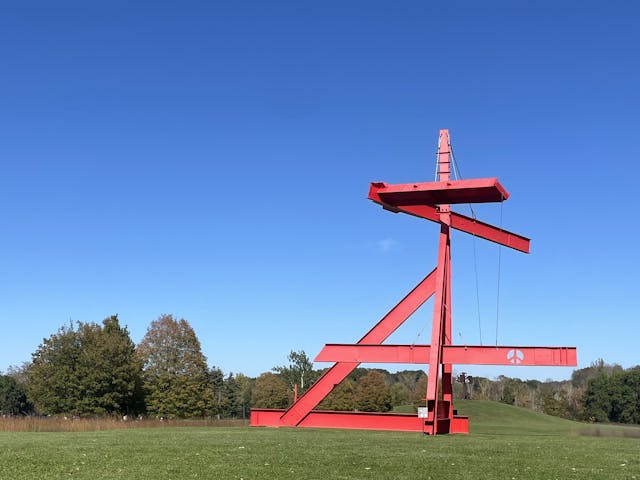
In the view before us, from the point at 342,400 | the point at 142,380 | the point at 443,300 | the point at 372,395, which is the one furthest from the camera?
the point at 372,395

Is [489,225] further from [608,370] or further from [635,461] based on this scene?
[608,370]

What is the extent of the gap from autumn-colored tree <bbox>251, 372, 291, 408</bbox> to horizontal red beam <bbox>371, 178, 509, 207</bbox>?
43574mm

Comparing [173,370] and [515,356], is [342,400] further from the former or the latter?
[515,356]

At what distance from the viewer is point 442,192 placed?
1014 inches

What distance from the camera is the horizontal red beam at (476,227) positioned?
94.8ft

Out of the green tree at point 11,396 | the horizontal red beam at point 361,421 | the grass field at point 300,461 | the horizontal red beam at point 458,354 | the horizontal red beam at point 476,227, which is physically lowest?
the green tree at point 11,396

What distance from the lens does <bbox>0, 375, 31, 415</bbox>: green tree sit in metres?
75.2

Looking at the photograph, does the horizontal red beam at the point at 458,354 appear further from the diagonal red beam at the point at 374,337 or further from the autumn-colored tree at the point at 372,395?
the autumn-colored tree at the point at 372,395

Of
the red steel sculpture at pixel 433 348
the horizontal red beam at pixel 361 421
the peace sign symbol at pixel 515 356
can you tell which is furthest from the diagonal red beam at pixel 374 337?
the peace sign symbol at pixel 515 356

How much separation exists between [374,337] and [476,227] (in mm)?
6548

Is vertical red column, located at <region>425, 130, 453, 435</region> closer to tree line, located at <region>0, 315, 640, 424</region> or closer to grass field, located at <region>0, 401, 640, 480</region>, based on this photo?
grass field, located at <region>0, 401, 640, 480</region>

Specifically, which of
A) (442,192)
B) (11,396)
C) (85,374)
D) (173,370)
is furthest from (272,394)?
Answer: (442,192)

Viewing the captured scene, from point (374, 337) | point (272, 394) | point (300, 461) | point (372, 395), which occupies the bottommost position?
point (272, 394)

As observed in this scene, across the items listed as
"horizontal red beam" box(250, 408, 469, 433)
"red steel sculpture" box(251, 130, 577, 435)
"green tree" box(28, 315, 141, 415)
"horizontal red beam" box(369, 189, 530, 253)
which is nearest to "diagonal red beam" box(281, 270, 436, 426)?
"red steel sculpture" box(251, 130, 577, 435)
